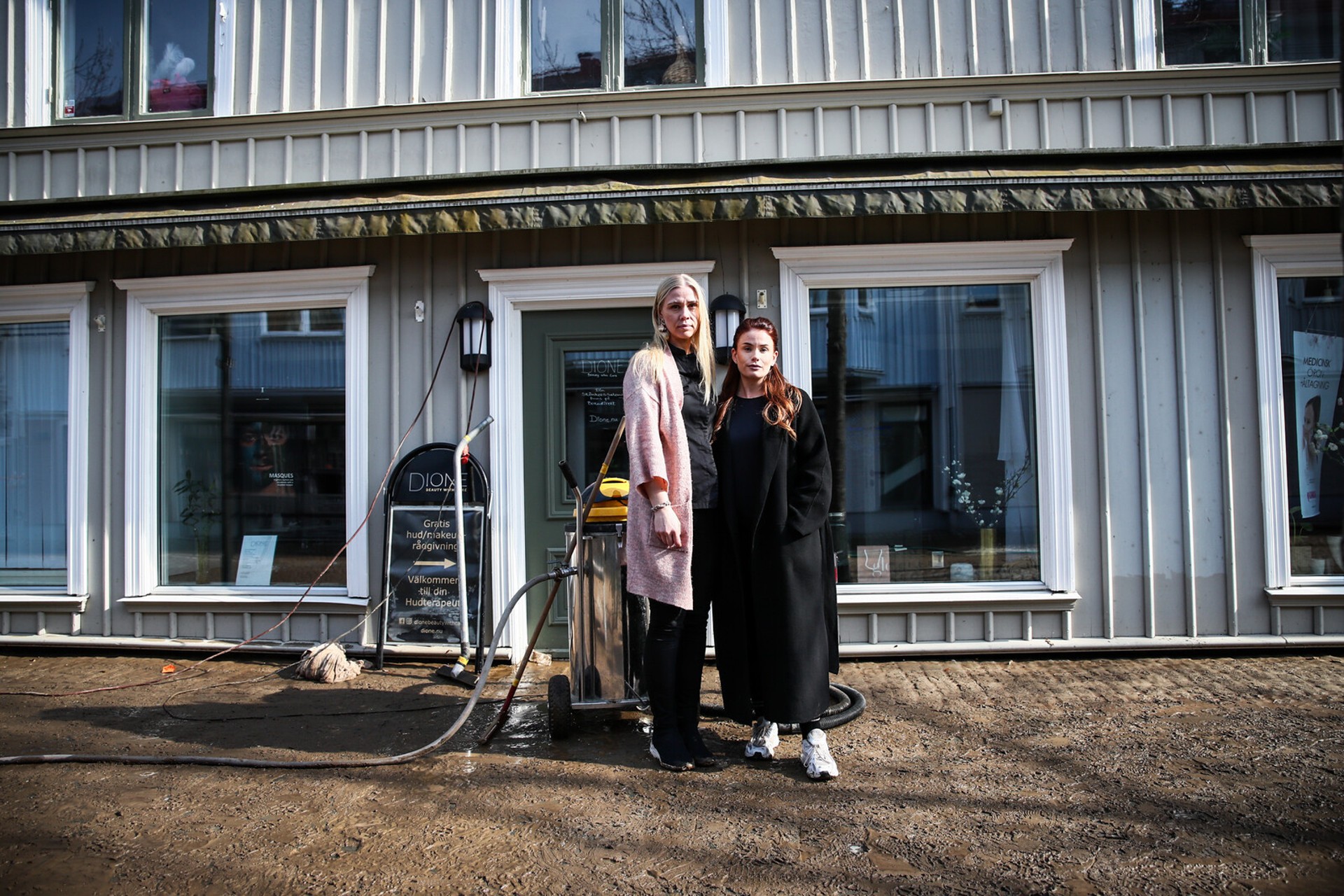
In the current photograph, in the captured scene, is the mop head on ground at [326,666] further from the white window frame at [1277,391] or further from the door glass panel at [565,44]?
the white window frame at [1277,391]

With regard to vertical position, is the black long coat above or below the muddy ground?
above

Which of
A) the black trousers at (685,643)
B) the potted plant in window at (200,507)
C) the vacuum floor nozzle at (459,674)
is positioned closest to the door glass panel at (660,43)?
the black trousers at (685,643)

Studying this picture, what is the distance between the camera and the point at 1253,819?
9.92ft

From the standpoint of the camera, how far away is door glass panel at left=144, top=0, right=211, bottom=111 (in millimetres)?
6438

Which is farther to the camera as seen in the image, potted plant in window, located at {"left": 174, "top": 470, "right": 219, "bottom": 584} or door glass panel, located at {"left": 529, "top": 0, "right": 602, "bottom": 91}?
potted plant in window, located at {"left": 174, "top": 470, "right": 219, "bottom": 584}

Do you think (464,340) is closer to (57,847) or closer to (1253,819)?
(57,847)

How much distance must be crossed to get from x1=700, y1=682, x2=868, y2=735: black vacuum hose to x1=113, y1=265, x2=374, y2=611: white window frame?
2739 mm

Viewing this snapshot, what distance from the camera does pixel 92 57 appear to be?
6.64 metres

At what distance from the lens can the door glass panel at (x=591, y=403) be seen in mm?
5848


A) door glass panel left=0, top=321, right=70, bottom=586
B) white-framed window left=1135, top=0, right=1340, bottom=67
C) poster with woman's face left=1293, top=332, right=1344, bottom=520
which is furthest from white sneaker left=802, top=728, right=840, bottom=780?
door glass panel left=0, top=321, right=70, bottom=586

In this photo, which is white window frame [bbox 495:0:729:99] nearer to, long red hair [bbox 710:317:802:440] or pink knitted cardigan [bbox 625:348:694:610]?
long red hair [bbox 710:317:802:440]

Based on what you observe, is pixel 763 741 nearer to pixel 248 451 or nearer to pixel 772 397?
pixel 772 397

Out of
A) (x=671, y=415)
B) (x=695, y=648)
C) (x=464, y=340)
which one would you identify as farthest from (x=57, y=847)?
(x=464, y=340)

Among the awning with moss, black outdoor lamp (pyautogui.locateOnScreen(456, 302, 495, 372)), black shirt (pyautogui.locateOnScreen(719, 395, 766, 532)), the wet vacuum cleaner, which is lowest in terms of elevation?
the wet vacuum cleaner
